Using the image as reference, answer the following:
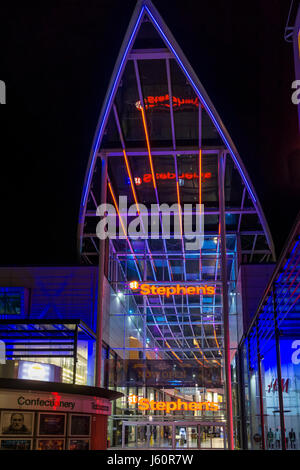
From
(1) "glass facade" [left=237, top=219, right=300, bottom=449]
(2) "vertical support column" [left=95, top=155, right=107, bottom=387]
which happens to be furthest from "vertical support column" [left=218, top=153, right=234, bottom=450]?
(2) "vertical support column" [left=95, top=155, right=107, bottom=387]

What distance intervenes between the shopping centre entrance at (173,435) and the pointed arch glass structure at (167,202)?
0.38 meters

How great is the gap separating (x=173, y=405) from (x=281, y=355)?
32.3ft

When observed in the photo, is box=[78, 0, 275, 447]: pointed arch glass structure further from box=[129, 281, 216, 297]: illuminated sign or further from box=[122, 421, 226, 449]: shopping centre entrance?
box=[122, 421, 226, 449]: shopping centre entrance

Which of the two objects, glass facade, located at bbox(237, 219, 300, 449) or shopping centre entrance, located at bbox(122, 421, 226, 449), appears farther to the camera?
shopping centre entrance, located at bbox(122, 421, 226, 449)

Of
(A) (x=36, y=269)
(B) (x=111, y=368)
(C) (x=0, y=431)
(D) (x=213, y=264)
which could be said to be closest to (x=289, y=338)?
(C) (x=0, y=431)

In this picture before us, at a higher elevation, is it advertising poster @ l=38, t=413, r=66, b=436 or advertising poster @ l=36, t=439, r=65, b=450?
advertising poster @ l=38, t=413, r=66, b=436

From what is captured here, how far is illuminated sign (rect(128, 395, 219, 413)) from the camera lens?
23875 mm

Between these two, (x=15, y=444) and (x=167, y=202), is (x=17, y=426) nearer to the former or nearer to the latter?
(x=15, y=444)

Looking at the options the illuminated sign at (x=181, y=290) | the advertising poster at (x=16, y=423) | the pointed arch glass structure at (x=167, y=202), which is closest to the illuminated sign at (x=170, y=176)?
the pointed arch glass structure at (x=167, y=202)

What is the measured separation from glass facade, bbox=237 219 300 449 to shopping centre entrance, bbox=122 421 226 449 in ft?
8.60

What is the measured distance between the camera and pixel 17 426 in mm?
7246

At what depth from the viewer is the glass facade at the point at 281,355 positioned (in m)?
11.8

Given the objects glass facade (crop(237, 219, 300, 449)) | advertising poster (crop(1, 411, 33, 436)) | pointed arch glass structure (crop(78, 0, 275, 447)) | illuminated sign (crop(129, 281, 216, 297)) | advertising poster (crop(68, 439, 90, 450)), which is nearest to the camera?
advertising poster (crop(1, 411, 33, 436))
